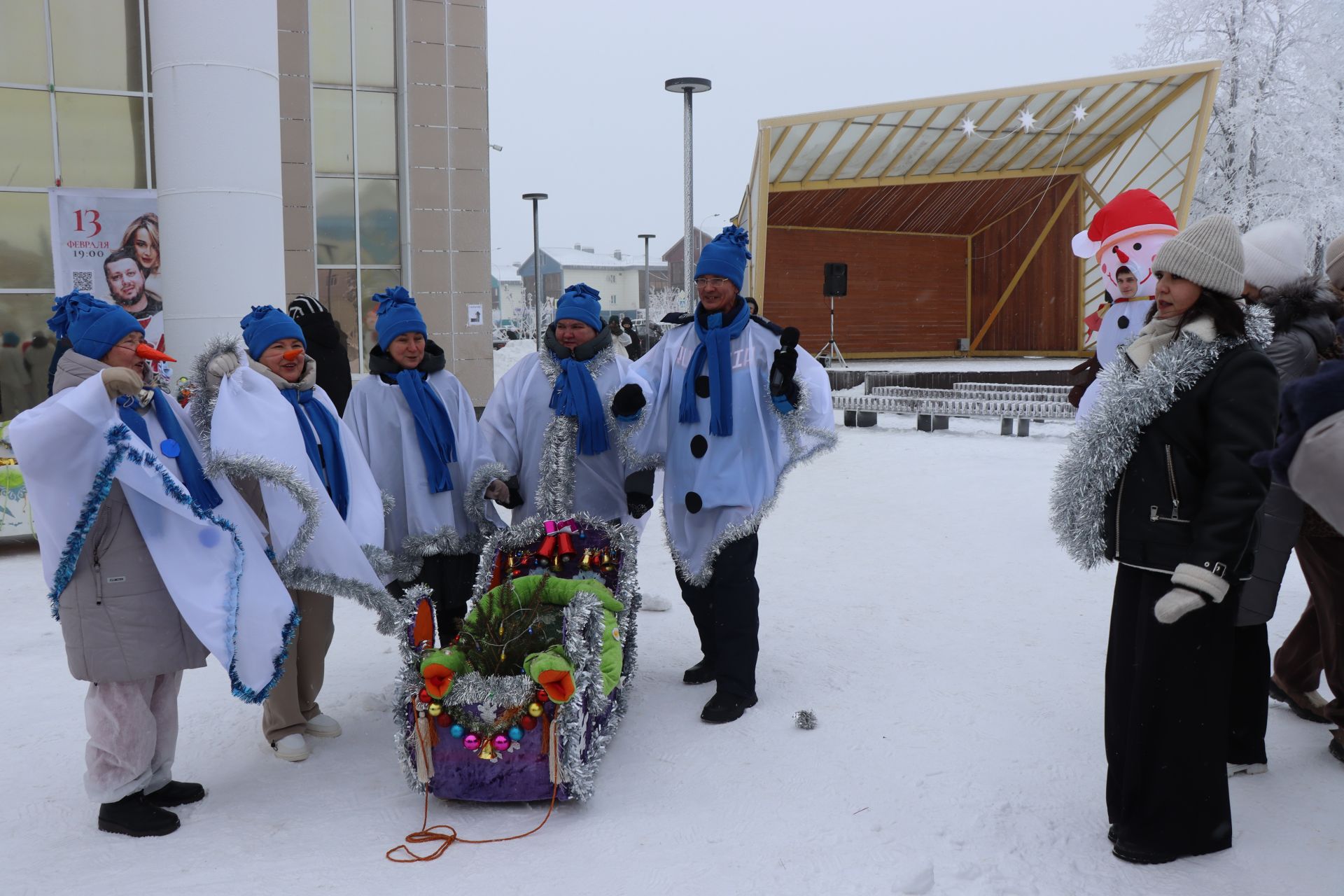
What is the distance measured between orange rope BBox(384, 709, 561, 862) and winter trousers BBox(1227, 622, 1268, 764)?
6.82 ft

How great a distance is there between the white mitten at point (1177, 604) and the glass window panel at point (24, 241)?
9.36m

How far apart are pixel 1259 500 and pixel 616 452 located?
2.35 metres

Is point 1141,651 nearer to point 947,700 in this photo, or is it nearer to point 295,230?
point 947,700

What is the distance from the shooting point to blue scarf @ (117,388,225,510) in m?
2.81

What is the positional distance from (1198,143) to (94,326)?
1916 cm

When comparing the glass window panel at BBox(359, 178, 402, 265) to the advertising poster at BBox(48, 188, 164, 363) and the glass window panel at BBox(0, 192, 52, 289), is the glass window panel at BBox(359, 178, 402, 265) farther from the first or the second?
the advertising poster at BBox(48, 188, 164, 363)

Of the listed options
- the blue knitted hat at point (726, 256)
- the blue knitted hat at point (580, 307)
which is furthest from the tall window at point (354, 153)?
the blue knitted hat at point (726, 256)

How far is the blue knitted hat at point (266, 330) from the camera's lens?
3312 millimetres

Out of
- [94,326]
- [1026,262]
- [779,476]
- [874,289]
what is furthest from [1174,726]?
[1026,262]

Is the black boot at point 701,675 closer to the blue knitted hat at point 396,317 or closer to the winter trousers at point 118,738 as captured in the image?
the blue knitted hat at point 396,317

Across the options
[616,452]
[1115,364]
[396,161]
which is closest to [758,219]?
[396,161]

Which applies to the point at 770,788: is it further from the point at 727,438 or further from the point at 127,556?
the point at 127,556

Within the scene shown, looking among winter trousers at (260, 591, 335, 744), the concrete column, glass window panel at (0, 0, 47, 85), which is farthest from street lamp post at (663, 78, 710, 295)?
winter trousers at (260, 591, 335, 744)

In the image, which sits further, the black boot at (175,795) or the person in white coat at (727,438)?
the person in white coat at (727,438)
